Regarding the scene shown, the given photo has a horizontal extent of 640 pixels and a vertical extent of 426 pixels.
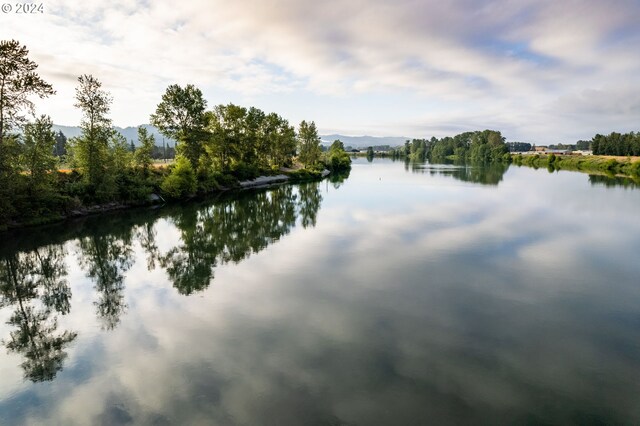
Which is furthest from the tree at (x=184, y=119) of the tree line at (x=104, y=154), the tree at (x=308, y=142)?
the tree at (x=308, y=142)

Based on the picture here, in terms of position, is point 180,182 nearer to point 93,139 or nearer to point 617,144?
point 93,139

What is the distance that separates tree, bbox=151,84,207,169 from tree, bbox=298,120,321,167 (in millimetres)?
46686

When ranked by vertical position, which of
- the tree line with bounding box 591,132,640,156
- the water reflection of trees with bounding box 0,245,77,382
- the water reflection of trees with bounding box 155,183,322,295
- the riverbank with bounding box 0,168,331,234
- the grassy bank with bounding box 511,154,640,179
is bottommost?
the water reflection of trees with bounding box 0,245,77,382

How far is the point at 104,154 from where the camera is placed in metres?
41.3

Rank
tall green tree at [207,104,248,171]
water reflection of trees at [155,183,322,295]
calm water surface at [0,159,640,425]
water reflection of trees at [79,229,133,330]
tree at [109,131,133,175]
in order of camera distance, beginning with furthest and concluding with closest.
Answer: tall green tree at [207,104,248,171], tree at [109,131,133,175], water reflection of trees at [155,183,322,295], water reflection of trees at [79,229,133,330], calm water surface at [0,159,640,425]

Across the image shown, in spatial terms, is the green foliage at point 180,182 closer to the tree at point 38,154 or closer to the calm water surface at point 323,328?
the tree at point 38,154

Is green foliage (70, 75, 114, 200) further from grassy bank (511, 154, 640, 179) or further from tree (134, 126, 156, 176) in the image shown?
grassy bank (511, 154, 640, 179)

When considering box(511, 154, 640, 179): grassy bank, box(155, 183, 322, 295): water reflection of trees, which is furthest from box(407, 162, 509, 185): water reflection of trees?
box(155, 183, 322, 295): water reflection of trees

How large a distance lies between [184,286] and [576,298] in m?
19.8

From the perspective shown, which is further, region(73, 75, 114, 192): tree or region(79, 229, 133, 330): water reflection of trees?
region(73, 75, 114, 192): tree

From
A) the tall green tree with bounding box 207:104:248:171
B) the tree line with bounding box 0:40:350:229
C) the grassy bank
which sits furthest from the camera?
the grassy bank

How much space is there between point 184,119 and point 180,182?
1498 cm

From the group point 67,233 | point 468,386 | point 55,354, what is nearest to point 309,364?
point 468,386

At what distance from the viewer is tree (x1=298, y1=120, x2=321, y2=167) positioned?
105750mm
